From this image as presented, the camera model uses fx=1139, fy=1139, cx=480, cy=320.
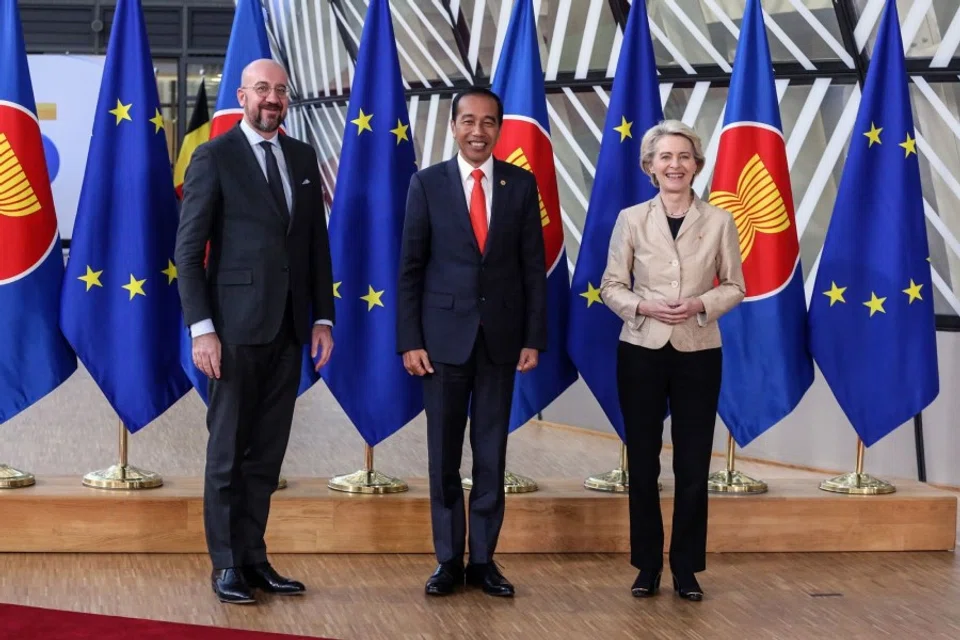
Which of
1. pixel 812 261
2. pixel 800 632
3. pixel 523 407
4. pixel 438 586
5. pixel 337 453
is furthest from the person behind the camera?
pixel 337 453

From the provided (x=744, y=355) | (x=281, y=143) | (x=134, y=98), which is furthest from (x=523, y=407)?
(x=134, y=98)

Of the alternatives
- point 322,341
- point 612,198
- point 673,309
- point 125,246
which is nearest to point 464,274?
point 322,341

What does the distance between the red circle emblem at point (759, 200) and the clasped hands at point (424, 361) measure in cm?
161

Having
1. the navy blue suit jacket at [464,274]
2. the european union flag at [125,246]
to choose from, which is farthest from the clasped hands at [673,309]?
the european union flag at [125,246]

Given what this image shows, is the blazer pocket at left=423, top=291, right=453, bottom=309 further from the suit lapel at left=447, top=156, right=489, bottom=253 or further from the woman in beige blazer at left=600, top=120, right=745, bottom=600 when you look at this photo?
the woman in beige blazer at left=600, top=120, right=745, bottom=600

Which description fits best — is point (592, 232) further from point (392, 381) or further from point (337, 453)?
point (337, 453)

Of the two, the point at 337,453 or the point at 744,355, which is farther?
the point at 337,453

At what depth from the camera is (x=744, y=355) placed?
5.73 metres

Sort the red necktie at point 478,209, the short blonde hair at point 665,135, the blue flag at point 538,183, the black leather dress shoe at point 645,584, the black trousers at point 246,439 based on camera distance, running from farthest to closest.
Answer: the blue flag at point 538,183 < the black leather dress shoe at point 645,584 < the red necktie at point 478,209 < the short blonde hair at point 665,135 < the black trousers at point 246,439

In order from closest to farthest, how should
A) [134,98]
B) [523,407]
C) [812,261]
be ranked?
[134,98], [523,407], [812,261]

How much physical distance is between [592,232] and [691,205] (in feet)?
3.16

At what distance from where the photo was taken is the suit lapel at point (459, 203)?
15.0 ft

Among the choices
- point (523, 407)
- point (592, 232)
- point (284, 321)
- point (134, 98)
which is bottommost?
point (523, 407)

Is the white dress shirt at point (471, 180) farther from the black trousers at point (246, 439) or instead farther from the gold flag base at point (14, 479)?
the gold flag base at point (14, 479)
